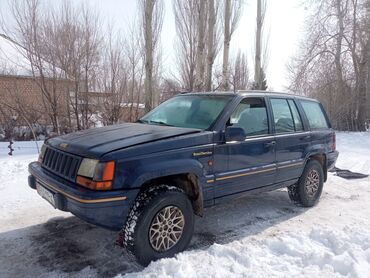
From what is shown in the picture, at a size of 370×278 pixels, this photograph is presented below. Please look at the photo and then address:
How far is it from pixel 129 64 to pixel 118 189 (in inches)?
471

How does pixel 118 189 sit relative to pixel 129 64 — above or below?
below

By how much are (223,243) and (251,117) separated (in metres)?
1.67

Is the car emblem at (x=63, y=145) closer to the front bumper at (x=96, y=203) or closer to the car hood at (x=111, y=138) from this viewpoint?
the car hood at (x=111, y=138)

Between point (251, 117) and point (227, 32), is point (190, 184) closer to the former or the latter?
point (251, 117)

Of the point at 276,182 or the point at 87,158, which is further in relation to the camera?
the point at 276,182

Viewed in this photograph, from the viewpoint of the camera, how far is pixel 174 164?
3340mm

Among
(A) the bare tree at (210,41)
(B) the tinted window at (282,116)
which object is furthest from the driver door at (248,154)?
(A) the bare tree at (210,41)

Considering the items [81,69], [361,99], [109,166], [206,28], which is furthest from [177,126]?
[361,99]

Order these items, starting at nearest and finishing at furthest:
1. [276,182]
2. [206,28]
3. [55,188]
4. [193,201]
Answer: [55,188] < [193,201] < [276,182] < [206,28]

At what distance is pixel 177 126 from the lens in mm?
4098

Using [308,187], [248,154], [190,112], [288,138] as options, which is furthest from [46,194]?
[308,187]

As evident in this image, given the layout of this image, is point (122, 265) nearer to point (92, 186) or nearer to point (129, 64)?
point (92, 186)

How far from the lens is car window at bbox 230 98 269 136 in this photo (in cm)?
418

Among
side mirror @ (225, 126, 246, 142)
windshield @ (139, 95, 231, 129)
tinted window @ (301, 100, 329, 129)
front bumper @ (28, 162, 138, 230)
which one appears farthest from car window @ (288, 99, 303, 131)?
front bumper @ (28, 162, 138, 230)
